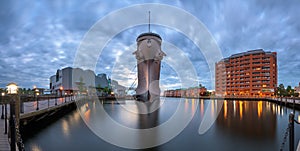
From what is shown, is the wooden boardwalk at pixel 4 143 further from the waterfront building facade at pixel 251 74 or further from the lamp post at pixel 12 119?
the waterfront building facade at pixel 251 74

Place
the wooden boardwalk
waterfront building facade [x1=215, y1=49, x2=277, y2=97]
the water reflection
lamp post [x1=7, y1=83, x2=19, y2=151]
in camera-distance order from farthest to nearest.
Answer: waterfront building facade [x1=215, y1=49, x2=277, y2=97], the water reflection, the wooden boardwalk, lamp post [x1=7, y1=83, x2=19, y2=151]

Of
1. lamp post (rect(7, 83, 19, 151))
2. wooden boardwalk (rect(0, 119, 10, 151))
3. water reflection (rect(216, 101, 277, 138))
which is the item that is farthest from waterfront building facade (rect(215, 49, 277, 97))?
lamp post (rect(7, 83, 19, 151))

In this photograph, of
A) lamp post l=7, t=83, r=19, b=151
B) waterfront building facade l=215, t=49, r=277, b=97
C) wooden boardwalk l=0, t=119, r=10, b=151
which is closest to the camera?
lamp post l=7, t=83, r=19, b=151

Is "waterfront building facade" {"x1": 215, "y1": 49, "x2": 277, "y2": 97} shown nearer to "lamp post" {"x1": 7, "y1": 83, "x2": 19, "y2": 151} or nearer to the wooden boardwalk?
the wooden boardwalk

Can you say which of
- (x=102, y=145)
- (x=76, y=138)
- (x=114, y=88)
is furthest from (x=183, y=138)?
(x=114, y=88)

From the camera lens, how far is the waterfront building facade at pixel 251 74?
7219cm

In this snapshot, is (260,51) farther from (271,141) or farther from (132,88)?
(271,141)

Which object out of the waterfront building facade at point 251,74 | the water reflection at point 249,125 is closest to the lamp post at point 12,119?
the water reflection at point 249,125

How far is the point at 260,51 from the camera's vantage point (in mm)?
75375

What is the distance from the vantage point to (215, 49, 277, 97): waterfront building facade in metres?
72.2

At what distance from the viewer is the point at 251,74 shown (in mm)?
75375

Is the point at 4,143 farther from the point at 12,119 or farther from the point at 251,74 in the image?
the point at 251,74

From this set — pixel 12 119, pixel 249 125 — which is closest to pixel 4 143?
pixel 12 119

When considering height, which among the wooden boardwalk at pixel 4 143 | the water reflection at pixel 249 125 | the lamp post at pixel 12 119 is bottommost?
the water reflection at pixel 249 125
